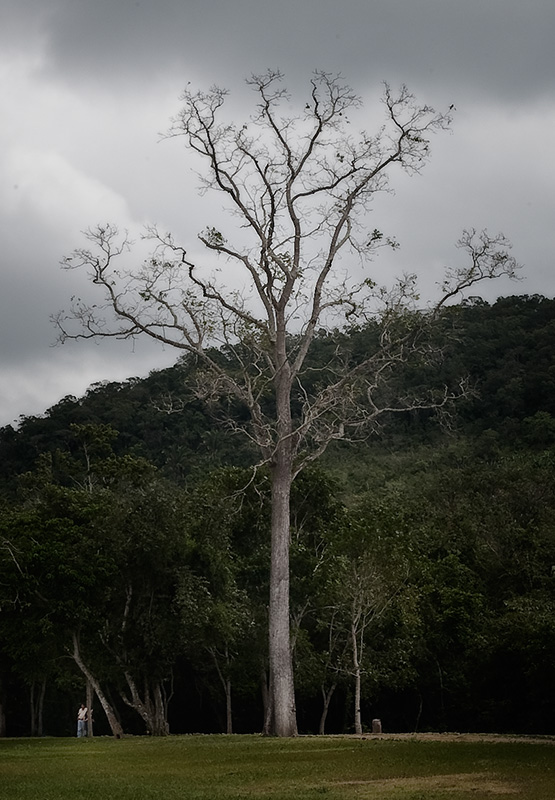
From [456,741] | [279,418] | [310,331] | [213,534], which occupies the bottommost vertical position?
[456,741]

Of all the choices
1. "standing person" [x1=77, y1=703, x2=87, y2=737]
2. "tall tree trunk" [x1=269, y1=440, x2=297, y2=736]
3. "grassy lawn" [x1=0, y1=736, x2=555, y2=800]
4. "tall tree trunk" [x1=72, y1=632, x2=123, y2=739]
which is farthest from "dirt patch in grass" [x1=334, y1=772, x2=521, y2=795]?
"standing person" [x1=77, y1=703, x2=87, y2=737]

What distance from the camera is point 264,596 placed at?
34094 mm

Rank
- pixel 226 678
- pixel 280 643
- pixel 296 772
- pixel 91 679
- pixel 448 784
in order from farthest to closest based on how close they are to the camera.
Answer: pixel 226 678, pixel 91 679, pixel 280 643, pixel 296 772, pixel 448 784

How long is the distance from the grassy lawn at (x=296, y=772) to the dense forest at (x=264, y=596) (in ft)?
23.1

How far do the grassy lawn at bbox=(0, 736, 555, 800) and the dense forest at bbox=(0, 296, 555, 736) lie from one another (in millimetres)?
7052

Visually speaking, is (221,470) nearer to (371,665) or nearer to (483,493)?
(371,665)

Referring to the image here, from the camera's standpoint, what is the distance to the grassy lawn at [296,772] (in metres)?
10.3

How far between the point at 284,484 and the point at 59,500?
11.1 m

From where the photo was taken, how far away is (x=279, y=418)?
22.0 meters

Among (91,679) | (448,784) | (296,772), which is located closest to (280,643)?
(296,772)

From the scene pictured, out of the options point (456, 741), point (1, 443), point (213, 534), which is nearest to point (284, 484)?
point (456, 741)

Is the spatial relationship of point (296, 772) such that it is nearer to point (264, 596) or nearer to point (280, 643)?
point (280, 643)

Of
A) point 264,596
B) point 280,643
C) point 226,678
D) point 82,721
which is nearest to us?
point 280,643

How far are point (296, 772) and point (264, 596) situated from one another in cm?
2145
